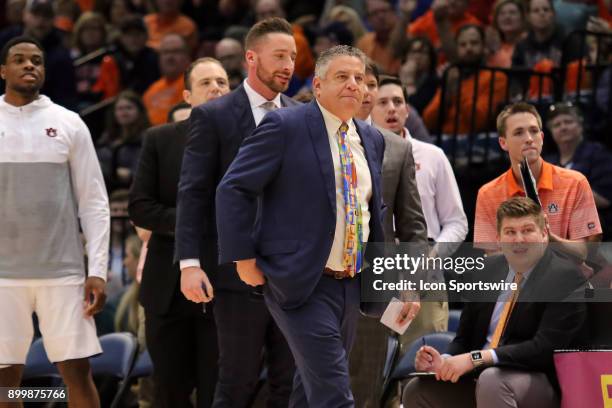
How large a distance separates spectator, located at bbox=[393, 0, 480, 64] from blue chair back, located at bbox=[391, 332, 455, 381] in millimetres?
4211

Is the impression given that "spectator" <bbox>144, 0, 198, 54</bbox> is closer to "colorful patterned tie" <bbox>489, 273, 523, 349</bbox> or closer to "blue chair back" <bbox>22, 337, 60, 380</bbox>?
"blue chair back" <bbox>22, 337, 60, 380</bbox>

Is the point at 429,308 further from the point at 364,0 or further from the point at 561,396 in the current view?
the point at 364,0

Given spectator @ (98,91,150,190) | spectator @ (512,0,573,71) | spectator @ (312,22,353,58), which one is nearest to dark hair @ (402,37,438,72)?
spectator @ (512,0,573,71)

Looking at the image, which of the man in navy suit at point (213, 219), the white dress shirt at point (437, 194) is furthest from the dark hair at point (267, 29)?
the white dress shirt at point (437, 194)

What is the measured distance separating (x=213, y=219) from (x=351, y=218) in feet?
3.22

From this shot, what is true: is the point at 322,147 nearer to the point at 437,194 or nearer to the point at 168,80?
the point at 437,194

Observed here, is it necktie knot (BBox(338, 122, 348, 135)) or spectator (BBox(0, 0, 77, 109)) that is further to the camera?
spectator (BBox(0, 0, 77, 109))

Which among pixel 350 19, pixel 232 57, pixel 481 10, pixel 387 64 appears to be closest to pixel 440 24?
pixel 387 64

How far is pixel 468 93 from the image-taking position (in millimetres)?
9445

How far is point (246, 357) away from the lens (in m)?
5.58

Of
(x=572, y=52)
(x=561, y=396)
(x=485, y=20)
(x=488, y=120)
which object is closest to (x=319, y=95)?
(x=561, y=396)

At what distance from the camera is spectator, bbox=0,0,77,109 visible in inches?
417

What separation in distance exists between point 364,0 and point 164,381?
21.9ft

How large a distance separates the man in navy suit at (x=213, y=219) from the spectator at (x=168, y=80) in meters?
5.39
